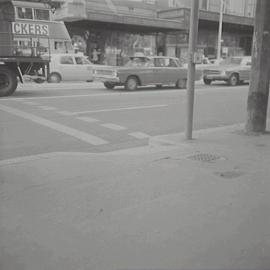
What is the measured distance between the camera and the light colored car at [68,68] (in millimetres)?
20891

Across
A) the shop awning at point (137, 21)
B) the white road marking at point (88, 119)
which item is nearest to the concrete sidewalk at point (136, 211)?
the white road marking at point (88, 119)

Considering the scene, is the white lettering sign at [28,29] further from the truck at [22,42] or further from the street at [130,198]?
the street at [130,198]

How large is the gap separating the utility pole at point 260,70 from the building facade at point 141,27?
23.6 metres

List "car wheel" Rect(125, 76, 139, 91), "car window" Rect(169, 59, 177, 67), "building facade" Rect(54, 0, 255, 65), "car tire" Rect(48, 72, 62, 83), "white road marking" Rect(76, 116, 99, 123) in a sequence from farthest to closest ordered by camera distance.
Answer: "building facade" Rect(54, 0, 255, 65), "car tire" Rect(48, 72, 62, 83), "car window" Rect(169, 59, 177, 67), "car wheel" Rect(125, 76, 139, 91), "white road marking" Rect(76, 116, 99, 123)

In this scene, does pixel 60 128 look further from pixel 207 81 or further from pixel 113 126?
pixel 207 81

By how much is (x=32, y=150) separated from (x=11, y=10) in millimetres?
9485

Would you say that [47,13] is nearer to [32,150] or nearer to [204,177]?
[32,150]

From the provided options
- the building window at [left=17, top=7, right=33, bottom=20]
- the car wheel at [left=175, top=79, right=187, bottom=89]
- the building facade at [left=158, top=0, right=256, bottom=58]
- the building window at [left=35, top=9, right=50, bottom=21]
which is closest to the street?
the building window at [left=17, top=7, right=33, bottom=20]

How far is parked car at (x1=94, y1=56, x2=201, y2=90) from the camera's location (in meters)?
17.7

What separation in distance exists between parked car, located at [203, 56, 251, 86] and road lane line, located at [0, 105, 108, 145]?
14.3 meters

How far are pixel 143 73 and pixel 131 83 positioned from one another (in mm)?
793

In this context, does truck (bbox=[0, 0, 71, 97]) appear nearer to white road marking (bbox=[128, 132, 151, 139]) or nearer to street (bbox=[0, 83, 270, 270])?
street (bbox=[0, 83, 270, 270])

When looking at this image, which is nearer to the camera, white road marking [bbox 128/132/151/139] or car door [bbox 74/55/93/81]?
white road marking [bbox 128/132/151/139]

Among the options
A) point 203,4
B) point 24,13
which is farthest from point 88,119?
point 203,4
